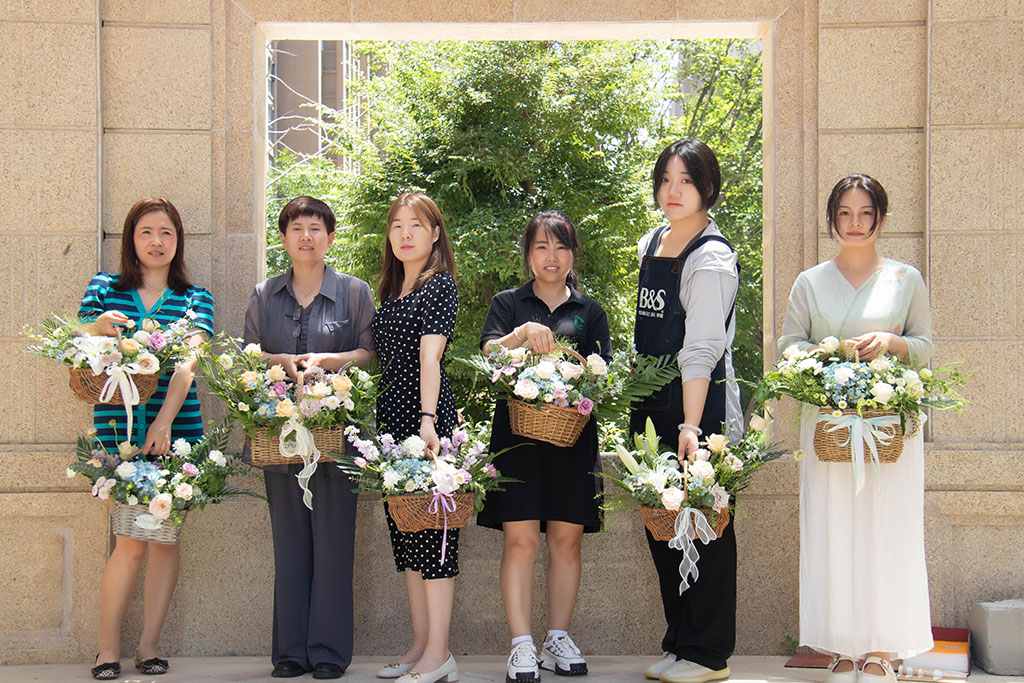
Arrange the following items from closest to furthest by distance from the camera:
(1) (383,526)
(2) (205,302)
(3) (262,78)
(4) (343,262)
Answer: (2) (205,302) → (1) (383,526) → (3) (262,78) → (4) (343,262)

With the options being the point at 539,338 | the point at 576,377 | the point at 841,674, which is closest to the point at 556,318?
the point at 539,338

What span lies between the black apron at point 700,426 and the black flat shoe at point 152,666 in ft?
7.25

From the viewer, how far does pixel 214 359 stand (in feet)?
13.9

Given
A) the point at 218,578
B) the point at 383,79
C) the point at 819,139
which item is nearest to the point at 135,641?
the point at 218,578

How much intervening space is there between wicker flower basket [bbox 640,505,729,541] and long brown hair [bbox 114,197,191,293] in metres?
2.29

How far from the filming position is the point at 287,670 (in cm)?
439

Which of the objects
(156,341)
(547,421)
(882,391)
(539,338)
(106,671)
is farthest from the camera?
→ (106,671)

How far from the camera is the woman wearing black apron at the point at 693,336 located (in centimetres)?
409

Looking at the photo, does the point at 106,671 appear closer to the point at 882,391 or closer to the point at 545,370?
the point at 545,370

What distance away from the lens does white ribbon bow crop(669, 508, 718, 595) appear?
3871 millimetres

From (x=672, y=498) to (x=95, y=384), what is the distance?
2.34 metres

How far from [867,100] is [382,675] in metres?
3.46

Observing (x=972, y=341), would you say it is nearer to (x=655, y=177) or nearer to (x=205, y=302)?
(x=655, y=177)

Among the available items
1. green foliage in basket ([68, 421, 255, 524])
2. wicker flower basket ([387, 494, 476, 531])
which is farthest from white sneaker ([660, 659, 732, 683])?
green foliage in basket ([68, 421, 255, 524])
